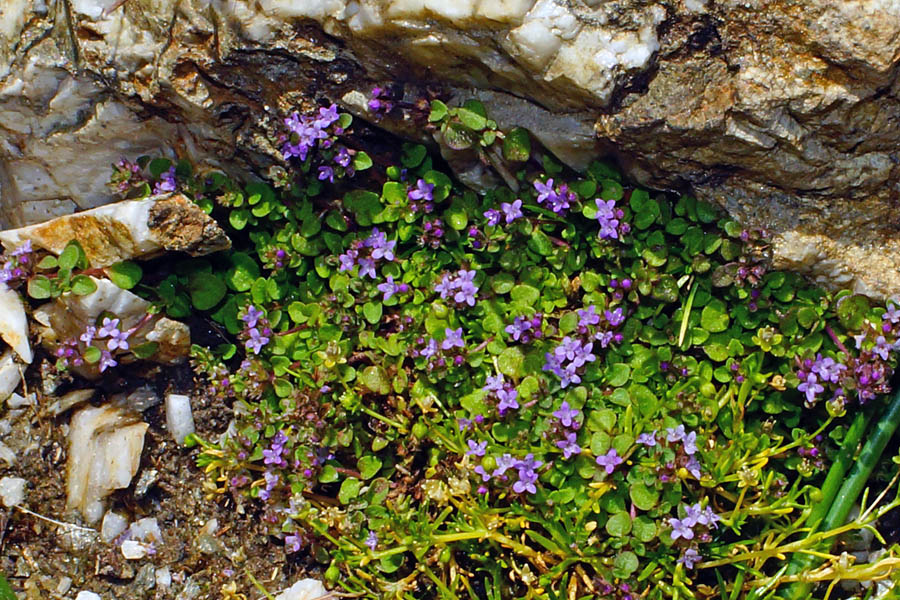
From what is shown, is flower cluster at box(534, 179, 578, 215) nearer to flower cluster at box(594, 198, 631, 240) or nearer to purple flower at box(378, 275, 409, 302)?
flower cluster at box(594, 198, 631, 240)

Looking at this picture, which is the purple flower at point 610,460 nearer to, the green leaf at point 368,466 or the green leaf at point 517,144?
the green leaf at point 368,466

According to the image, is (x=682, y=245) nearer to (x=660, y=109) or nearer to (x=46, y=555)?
(x=660, y=109)

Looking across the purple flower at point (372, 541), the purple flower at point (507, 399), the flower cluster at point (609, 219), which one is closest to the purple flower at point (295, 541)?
the purple flower at point (372, 541)

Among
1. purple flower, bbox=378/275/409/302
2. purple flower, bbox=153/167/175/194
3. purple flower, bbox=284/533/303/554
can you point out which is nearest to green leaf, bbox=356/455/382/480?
purple flower, bbox=284/533/303/554

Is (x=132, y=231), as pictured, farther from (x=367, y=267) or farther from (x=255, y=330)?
(x=367, y=267)

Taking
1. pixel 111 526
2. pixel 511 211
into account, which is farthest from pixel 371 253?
pixel 111 526

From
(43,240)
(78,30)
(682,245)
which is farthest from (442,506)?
(78,30)

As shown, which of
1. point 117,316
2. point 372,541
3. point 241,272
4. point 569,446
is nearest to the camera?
point 569,446
